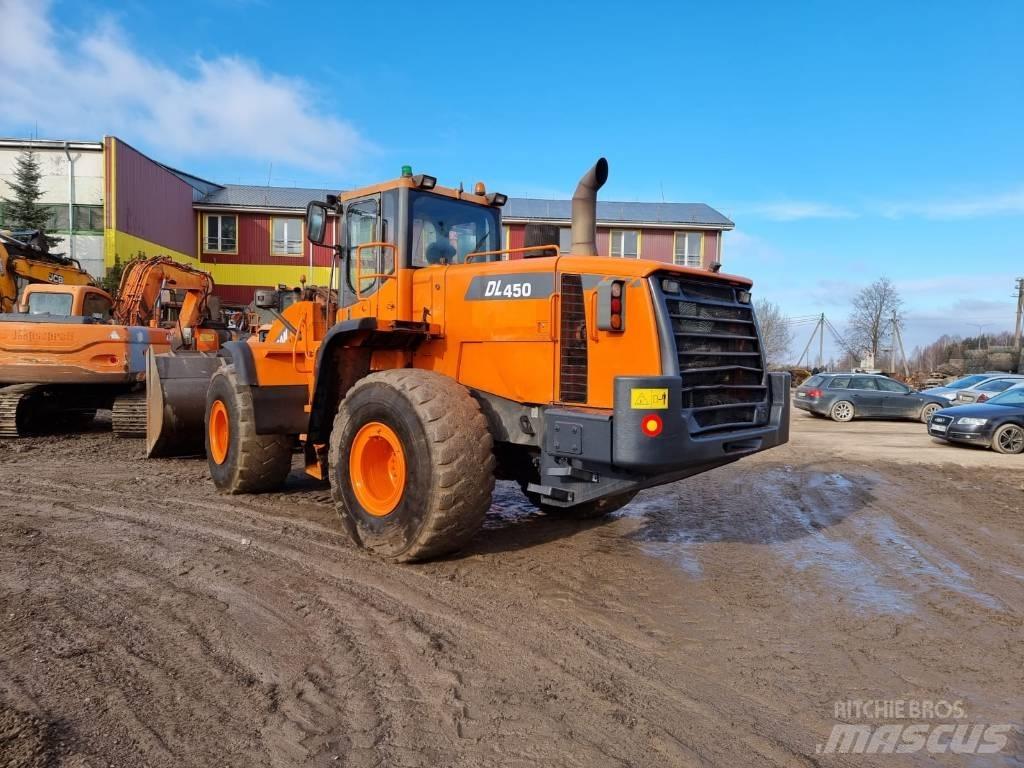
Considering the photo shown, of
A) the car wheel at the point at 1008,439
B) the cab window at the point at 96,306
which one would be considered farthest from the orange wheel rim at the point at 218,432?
the car wheel at the point at 1008,439

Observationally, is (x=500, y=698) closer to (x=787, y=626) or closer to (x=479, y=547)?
(x=787, y=626)

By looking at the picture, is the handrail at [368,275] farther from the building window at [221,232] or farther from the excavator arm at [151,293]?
the building window at [221,232]

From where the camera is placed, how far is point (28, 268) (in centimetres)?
1333

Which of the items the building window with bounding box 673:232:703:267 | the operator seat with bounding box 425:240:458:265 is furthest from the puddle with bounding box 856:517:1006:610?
the building window with bounding box 673:232:703:267

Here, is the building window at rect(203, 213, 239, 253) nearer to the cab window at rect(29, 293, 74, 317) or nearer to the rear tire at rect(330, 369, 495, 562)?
the cab window at rect(29, 293, 74, 317)

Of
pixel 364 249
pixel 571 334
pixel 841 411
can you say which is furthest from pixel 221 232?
pixel 571 334

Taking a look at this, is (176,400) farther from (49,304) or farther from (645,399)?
(645,399)

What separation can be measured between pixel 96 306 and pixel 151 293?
93cm

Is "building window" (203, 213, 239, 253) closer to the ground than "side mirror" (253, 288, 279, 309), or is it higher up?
higher up

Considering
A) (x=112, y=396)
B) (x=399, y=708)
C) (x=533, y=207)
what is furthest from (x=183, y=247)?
(x=399, y=708)

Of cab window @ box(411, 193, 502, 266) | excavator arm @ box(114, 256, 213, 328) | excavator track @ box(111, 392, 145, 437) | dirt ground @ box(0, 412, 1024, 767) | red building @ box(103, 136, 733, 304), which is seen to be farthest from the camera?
red building @ box(103, 136, 733, 304)

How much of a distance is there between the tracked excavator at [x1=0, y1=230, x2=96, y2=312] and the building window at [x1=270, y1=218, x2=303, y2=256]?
16704 mm

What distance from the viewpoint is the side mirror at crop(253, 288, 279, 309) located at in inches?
268

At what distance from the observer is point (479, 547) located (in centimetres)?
562
